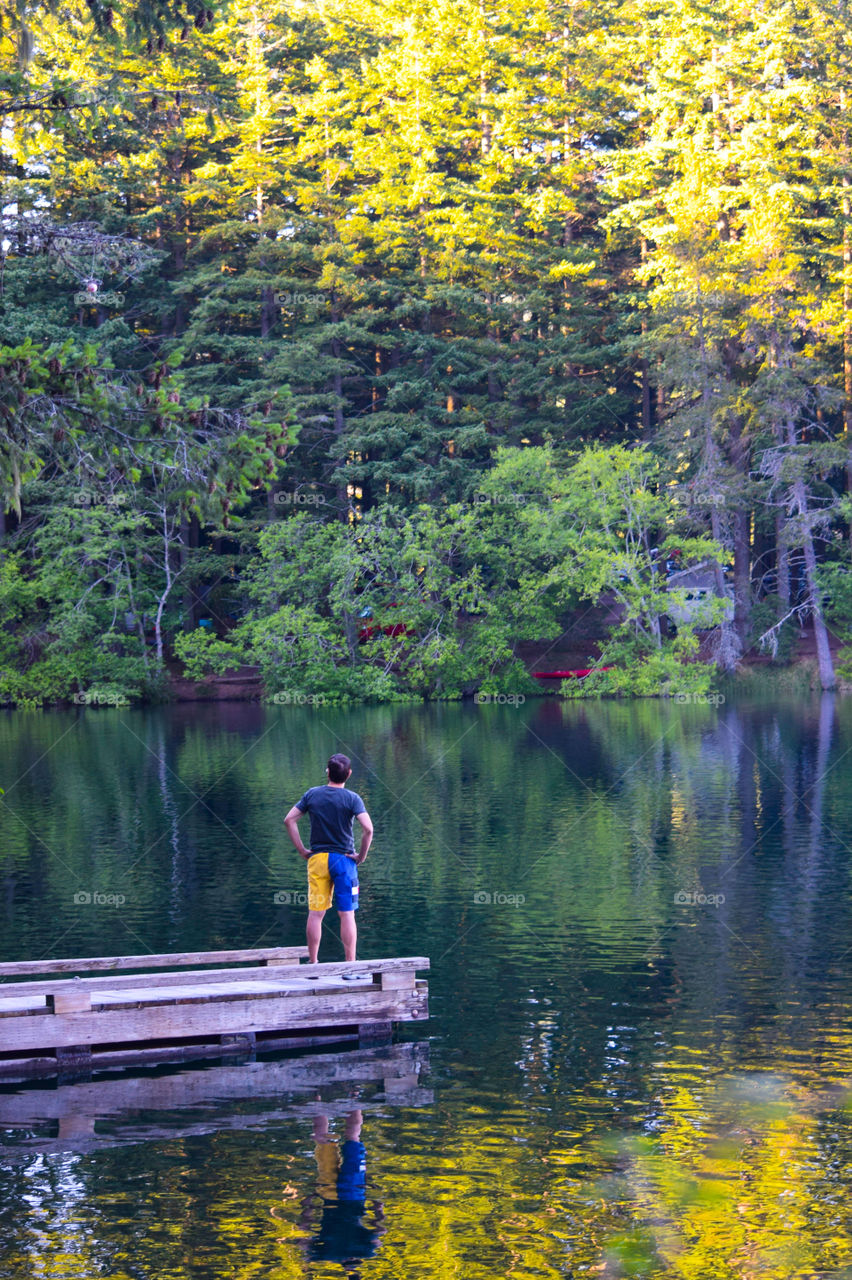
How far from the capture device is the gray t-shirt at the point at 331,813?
1305cm

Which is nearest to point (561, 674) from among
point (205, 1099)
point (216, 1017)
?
point (216, 1017)

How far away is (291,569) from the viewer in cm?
5738

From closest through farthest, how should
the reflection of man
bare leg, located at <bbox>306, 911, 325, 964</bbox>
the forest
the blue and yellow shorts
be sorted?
the reflection of man, the blue and yellow shorts, bare leg, located at <bbox>306, 911, 325, 964</bbox>, the forest

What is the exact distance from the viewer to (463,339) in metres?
61.4

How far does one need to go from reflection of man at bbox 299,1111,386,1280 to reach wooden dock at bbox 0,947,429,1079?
6.76 feet

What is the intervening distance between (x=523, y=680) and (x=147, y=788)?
1174 inches

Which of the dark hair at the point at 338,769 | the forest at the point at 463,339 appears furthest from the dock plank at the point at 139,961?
the forest at the point at 463,339

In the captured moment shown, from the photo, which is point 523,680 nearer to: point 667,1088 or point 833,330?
point 833,330

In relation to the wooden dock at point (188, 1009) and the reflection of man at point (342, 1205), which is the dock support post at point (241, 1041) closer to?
the wooden dock at point (188, 1009)

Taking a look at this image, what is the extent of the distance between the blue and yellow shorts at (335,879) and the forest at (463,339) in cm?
4162

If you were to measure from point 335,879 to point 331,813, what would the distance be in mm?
609

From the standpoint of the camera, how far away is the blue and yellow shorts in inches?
519

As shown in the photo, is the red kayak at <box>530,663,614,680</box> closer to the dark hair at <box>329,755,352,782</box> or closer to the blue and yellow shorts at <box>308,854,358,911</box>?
the blue and yellow shorts at <box>308,854,358,911</box>

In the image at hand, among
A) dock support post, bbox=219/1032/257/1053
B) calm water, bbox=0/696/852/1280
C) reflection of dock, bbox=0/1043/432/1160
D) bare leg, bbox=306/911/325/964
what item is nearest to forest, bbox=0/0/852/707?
calm water, bbox=0/696/852/1280
